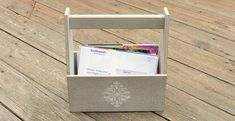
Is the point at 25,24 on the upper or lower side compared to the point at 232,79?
upper

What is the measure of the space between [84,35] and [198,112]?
0.60 meters

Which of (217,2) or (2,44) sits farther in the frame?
(217,2)

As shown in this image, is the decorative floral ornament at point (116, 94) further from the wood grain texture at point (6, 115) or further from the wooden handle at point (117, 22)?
the wood grain texture at point (6, 115)

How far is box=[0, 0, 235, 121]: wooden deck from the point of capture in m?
1.07

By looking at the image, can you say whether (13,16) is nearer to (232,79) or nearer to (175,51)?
(175,51)

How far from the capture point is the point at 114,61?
1038mm

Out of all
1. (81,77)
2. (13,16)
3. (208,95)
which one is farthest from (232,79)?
(13,16)

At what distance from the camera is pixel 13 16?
5.29ft

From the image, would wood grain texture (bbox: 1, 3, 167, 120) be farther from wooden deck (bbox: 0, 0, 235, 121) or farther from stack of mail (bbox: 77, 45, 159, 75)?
stack of mail (bbox: 77, 45, 159, 75)

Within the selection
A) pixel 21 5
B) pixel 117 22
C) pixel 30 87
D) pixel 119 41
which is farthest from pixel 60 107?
pixel 21 5

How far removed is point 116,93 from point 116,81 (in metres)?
0.04

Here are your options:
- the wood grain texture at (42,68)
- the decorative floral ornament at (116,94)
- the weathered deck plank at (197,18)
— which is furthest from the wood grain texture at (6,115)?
the weathered deck plank at (197,18)

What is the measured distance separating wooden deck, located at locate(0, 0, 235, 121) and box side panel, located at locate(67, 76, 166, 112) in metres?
0.03

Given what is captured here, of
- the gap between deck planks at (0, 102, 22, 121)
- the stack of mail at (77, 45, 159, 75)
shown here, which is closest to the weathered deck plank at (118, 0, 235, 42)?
the stack of mail at (77, 45, 159, 75)
